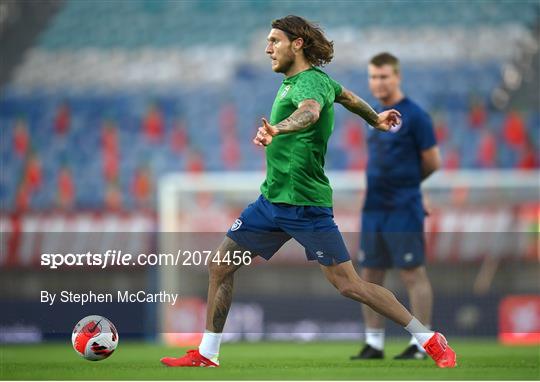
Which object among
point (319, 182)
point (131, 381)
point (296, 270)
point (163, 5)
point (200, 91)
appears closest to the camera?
point (131, 381)

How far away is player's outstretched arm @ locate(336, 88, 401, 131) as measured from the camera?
20.3ft

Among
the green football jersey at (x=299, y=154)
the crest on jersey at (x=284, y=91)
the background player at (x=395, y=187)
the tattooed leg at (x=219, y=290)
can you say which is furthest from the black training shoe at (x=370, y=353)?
the crest on jersey at (x=284, y=91)

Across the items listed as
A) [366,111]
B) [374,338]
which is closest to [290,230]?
[366,111]

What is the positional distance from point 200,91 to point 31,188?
3314 millimetres

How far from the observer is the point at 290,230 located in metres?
5.96

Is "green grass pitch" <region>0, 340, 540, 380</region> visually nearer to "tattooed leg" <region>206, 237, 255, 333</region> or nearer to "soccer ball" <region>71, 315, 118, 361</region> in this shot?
"soccer ball" <region>71, 315, 118, 361</region>

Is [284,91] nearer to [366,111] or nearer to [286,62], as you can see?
[286,62]

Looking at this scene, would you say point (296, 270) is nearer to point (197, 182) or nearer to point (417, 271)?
point (197, 182)

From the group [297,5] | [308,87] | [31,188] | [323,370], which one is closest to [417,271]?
[323,370]

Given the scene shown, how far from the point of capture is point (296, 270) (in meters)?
12.5

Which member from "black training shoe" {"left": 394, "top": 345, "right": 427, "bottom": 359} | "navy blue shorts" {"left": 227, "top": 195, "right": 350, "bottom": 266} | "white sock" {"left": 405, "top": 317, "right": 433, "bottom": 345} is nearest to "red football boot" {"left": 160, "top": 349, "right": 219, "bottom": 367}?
"navy blue shorts" {"left": 227, "top": 195, "right": 350, "bottom": 266}

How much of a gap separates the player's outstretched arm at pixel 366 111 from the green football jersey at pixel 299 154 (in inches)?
7.5

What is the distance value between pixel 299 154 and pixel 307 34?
69 cm

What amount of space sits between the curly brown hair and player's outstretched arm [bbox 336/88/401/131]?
0.28 metres
